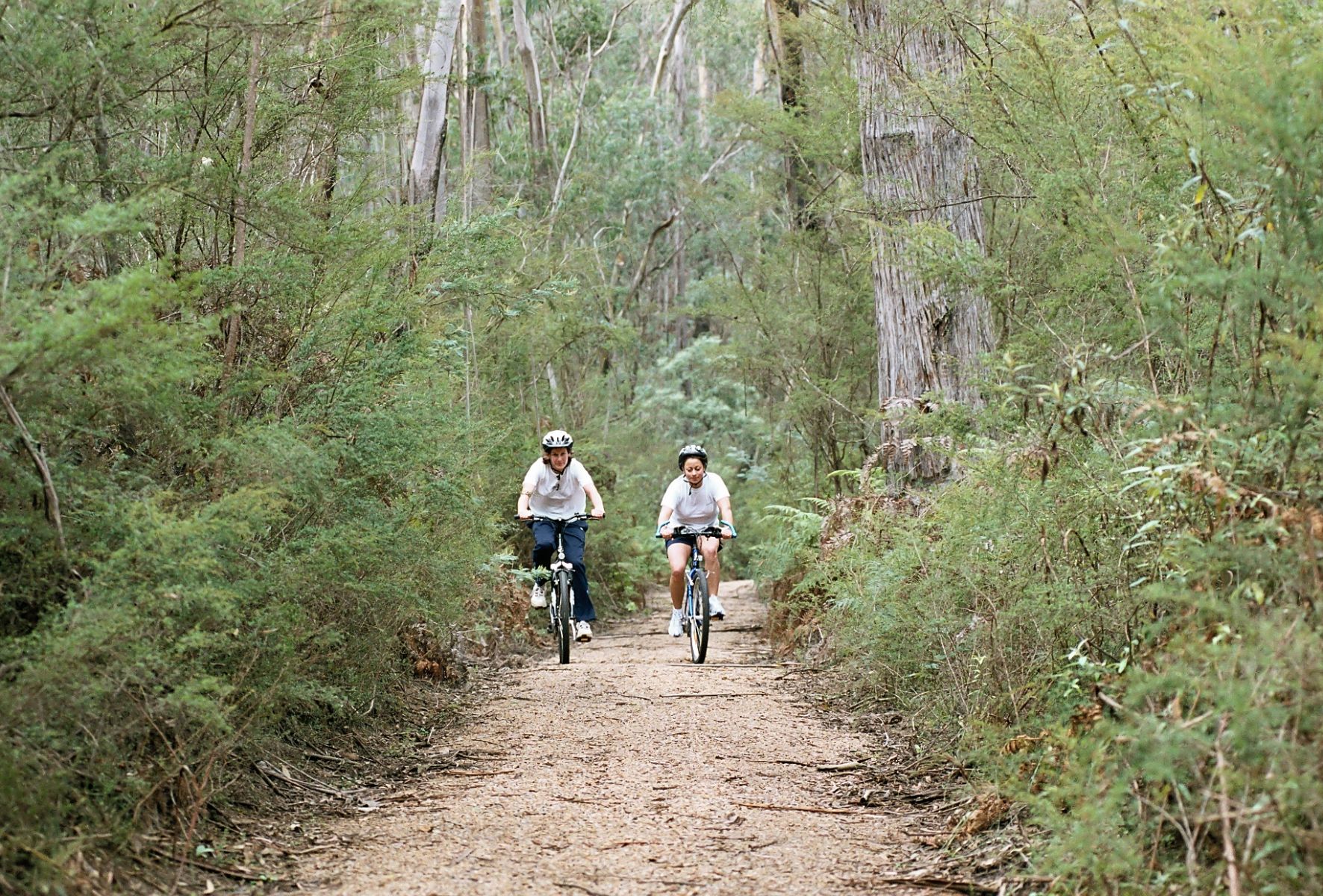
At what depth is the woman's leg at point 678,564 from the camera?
10.7 meters

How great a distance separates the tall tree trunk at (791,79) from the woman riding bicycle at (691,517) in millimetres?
7558

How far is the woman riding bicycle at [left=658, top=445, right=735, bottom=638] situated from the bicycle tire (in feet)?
2.86

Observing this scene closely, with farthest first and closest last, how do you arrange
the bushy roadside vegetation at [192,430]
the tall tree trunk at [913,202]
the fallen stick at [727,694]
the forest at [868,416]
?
the tall tree trunk at [913,202] < the fallen stick at [727,694] < the bushy roadside vegetation at [192,430] < the forest at [868,416]

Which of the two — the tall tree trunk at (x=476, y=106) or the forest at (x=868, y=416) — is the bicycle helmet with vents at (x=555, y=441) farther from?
the tall tree trunk at (x=476, y=106)

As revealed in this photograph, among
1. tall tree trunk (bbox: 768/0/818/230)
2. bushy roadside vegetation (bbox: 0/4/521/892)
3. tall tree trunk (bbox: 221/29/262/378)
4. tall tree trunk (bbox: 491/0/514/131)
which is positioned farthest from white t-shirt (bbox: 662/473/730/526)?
tall tree trunk (bbox: 491/0/514/131)

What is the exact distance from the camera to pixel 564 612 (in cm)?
1055

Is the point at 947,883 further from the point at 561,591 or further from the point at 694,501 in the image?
the point at 694,501

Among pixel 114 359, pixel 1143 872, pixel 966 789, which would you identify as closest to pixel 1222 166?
pixel 1143 872

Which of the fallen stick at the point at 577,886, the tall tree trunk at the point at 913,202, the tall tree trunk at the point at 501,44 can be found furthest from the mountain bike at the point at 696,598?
the tall tree trunk at the point at 501,44

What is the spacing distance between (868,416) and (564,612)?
3.13 m

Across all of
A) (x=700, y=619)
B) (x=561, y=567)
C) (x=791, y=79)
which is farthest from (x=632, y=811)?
(x=791, y=79)

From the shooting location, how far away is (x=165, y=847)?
13.8 feet

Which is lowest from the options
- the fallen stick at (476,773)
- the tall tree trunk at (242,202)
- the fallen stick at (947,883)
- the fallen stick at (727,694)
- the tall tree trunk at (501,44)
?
the fallen stick at (727,694)

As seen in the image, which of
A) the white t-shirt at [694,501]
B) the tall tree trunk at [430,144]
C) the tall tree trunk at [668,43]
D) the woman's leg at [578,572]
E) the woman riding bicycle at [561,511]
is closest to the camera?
the woman riding bicycle at [561,511]
